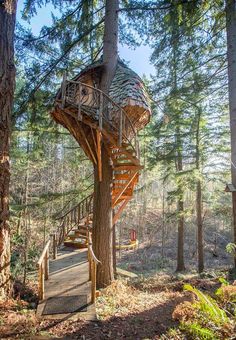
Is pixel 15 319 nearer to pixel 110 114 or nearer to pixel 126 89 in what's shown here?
pixel 110 114

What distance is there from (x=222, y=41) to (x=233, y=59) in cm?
220

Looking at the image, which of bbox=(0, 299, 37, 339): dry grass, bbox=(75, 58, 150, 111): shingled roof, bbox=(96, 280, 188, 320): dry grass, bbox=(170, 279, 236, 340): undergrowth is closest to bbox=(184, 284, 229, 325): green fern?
bbox=(170, 279, 236, 340): undergrowth

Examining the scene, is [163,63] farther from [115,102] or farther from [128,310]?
[128,310]

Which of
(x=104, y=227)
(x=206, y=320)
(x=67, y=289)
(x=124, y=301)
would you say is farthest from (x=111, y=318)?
(x=104, y=227)

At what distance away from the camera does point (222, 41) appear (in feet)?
34.2

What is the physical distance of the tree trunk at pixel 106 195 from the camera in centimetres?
786

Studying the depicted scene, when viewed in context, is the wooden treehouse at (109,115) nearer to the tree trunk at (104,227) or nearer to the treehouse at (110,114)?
the treehouse at (110,114)

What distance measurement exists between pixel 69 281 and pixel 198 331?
397 cm

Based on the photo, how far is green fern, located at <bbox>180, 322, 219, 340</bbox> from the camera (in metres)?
3.52

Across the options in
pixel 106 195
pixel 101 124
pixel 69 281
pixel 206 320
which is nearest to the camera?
pixel 206 320

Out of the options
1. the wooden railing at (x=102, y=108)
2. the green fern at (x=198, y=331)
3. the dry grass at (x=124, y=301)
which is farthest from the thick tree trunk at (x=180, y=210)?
the green fern at (x=198, y=331)

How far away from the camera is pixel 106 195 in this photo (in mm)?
8281

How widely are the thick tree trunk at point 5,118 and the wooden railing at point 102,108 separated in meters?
1.71

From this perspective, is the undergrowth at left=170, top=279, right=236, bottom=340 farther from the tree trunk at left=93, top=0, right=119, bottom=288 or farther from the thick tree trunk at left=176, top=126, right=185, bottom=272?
the thick tree trunk at left=176, top=126, right=185, bottom=272
